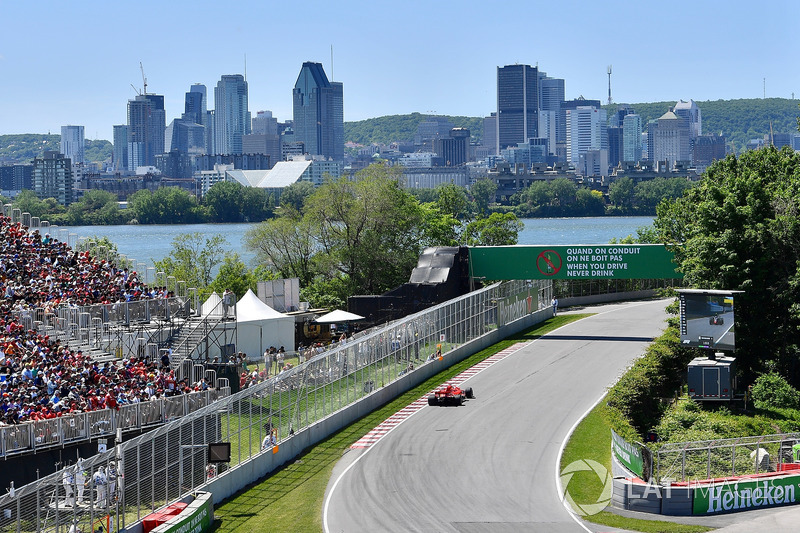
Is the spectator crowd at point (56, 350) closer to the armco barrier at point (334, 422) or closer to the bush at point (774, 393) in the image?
the armco barrier at point (334, 422)

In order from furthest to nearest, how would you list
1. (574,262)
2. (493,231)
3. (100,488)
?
(493,231)
(574,262)
(100,488)

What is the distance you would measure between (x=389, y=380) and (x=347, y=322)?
54.3ft

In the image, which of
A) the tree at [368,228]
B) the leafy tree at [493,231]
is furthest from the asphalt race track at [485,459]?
the leafy tree at [493,231]

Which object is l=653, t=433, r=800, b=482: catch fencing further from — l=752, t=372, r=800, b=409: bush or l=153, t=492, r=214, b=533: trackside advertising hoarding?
l=153, t=492, r=214, b=533: trackside advertising hoarding

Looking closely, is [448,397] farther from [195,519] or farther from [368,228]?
[368,228]

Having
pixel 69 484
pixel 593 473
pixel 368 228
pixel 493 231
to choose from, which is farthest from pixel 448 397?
pixel 493 231

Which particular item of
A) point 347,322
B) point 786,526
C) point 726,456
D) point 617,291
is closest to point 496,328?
point 347,322

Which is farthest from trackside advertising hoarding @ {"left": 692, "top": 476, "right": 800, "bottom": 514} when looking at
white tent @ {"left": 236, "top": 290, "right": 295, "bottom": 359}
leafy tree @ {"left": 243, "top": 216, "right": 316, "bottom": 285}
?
leafy tree @ {"left": 243, "top": 216, "right": 316, "bottom": 285}

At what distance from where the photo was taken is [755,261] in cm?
5350

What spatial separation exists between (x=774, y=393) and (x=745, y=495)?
15.8m

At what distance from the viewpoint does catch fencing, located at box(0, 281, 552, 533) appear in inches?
1110

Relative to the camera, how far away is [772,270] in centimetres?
5391

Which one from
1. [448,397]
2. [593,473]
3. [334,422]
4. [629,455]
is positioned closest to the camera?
[629,455]

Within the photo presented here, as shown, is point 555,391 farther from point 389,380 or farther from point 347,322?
point 347,322
